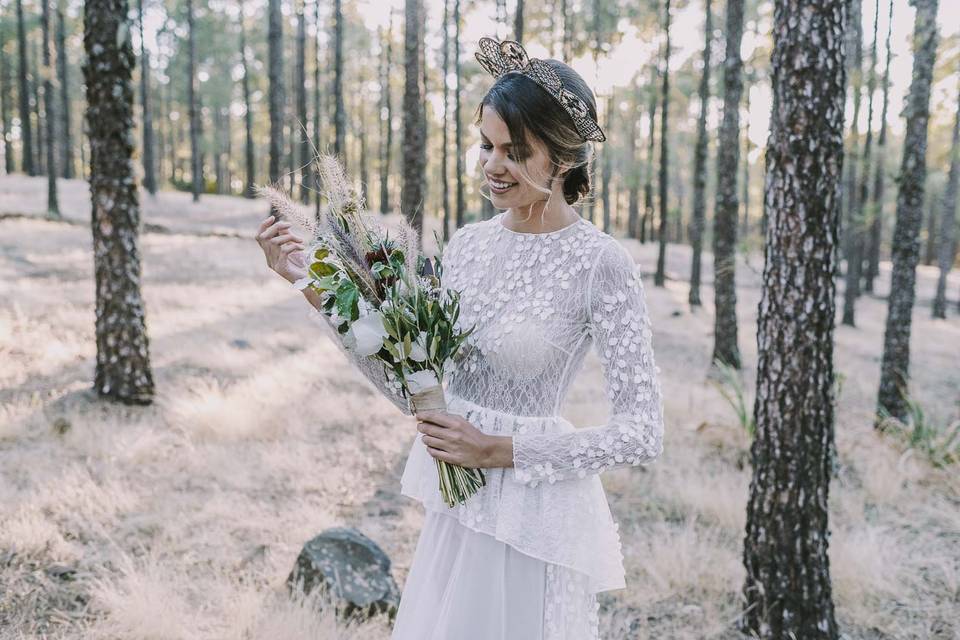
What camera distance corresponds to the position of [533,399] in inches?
79.0

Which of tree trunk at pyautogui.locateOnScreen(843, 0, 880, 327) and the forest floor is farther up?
tree trunk at pyautogui.locateOnScreen(843, 0, 880, 327)

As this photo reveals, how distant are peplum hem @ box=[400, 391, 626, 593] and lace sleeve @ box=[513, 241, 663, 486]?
0.08m

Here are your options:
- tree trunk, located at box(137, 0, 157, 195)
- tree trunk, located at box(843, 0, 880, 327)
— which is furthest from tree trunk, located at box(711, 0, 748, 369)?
tree trunk, located at box(137, 0, 157, 195)

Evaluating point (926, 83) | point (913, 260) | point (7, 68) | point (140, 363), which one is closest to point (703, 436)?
point (913, 260)

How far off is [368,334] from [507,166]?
64cm

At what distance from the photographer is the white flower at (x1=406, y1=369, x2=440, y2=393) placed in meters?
1.86

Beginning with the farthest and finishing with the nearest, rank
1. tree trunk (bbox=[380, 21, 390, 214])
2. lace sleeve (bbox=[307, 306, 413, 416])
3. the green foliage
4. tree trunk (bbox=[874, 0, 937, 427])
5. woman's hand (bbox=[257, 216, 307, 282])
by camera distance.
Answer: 1. tree trunk (bbox=[380, 21, 390, 214])
2. tree trunk (bbox=[874, 0, 937, 427])
3. the green foliage
4. woman's hand (bbox=[257, 216, 307, 282])
5. lace sleeve (bbox=[307, 306, 413, 416])

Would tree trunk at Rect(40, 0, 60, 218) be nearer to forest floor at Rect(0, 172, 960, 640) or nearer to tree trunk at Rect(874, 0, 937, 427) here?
forest floor at Rect(0, 172, 960, 640)

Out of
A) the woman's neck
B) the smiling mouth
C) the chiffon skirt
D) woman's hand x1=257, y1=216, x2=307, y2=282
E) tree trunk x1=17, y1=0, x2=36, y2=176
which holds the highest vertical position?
tree trunk x1=17, y1=0, x2=36, y2=176

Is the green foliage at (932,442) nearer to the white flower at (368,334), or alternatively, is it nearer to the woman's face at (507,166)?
the woman's face at (507,166)

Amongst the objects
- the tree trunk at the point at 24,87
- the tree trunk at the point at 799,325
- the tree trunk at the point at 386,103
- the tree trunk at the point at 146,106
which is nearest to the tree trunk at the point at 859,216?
the tree trunk at the point at 799,325

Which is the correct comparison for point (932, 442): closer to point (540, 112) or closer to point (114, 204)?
point (540, 112)

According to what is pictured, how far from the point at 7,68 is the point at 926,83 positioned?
38.7 metres

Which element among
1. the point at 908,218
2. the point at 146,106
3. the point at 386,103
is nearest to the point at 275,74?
the point at 146,106
